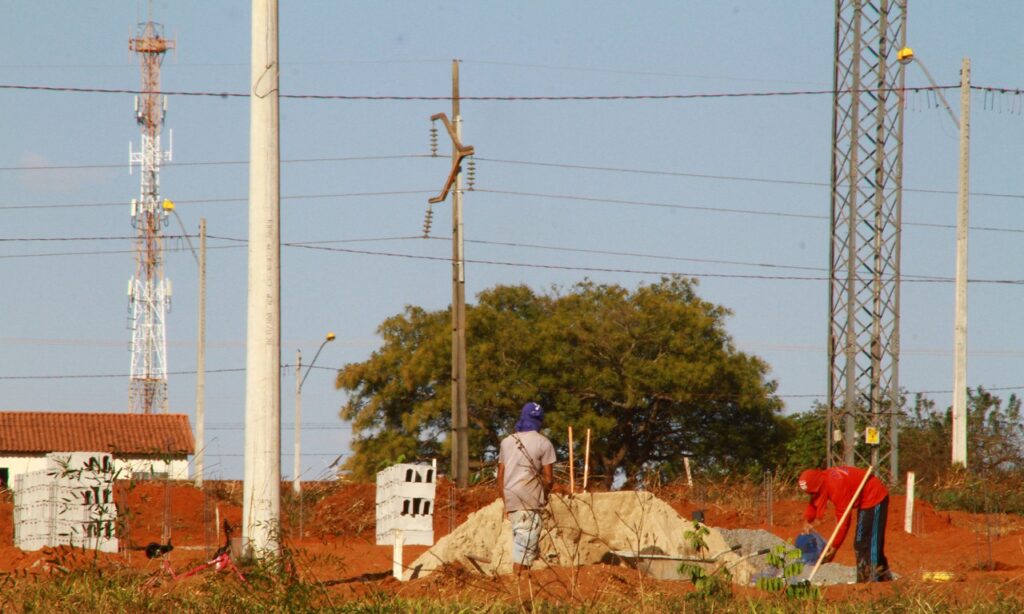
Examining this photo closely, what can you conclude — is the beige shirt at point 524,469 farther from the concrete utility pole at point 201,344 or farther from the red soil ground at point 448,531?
the concrete utility pole at point 201,344

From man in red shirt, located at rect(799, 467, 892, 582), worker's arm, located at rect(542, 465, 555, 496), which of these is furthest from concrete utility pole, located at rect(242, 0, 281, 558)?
man in red shirt, located at rect(799, 467, 892, 582)

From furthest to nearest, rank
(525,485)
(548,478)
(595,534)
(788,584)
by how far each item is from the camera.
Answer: (595,534), (525,485), (548,478), (788,584)

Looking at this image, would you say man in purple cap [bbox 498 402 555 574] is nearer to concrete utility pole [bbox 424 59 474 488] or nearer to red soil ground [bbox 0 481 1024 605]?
red soil ground [bbox 0 481 1024 605]

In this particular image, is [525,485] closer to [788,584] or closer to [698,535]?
[698,535]

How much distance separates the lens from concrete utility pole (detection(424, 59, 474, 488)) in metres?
24.9

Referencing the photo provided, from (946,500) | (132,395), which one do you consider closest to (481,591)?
(946,500)

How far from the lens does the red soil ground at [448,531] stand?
9.73 m

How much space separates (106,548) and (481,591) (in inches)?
218

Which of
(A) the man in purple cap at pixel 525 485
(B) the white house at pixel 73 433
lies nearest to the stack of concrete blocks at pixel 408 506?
(A) the man in purple cap at pixel 525 485

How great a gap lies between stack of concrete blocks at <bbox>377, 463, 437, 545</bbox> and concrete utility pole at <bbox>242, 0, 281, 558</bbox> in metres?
1.56

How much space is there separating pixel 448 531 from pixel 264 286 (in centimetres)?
1032

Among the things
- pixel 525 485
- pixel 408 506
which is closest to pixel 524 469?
pixel 525 485

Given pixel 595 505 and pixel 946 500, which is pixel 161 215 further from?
pixel 595 505

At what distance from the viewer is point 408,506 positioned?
12461 mm
